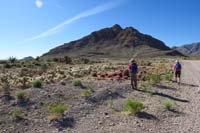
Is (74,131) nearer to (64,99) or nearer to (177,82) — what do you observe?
(64,99)

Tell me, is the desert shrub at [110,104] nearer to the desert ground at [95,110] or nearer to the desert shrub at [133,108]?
the desert ground at [95,110]

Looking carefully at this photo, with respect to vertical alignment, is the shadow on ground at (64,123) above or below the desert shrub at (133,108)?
below

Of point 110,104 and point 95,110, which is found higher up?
point 110,104

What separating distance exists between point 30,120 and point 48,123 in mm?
755

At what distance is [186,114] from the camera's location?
14031 mm

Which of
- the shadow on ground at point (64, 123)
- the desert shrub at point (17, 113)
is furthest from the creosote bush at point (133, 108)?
the desert shrub at point (17, 113)

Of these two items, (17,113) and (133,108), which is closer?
(17,113)

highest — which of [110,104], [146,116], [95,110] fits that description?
[110,104]

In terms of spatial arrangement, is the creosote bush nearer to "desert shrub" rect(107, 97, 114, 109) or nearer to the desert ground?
the desert ground

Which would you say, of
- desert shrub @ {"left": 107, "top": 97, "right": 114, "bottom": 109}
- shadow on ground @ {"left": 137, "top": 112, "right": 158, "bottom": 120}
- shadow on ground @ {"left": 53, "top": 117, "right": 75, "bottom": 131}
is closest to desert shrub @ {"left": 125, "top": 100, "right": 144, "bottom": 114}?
shadow on ground @ {"left": 137, "top": 112, "right": 158, "bottom": 120}

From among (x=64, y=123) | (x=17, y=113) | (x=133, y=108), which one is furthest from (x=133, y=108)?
(x=17, y=113)

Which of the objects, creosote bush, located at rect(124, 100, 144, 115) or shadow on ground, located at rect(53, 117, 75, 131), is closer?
shadow on ground, located at rect(53, 117, 75, 131)

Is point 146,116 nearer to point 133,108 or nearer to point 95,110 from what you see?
point 133,108

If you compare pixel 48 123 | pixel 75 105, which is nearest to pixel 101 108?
pixel 75 105
